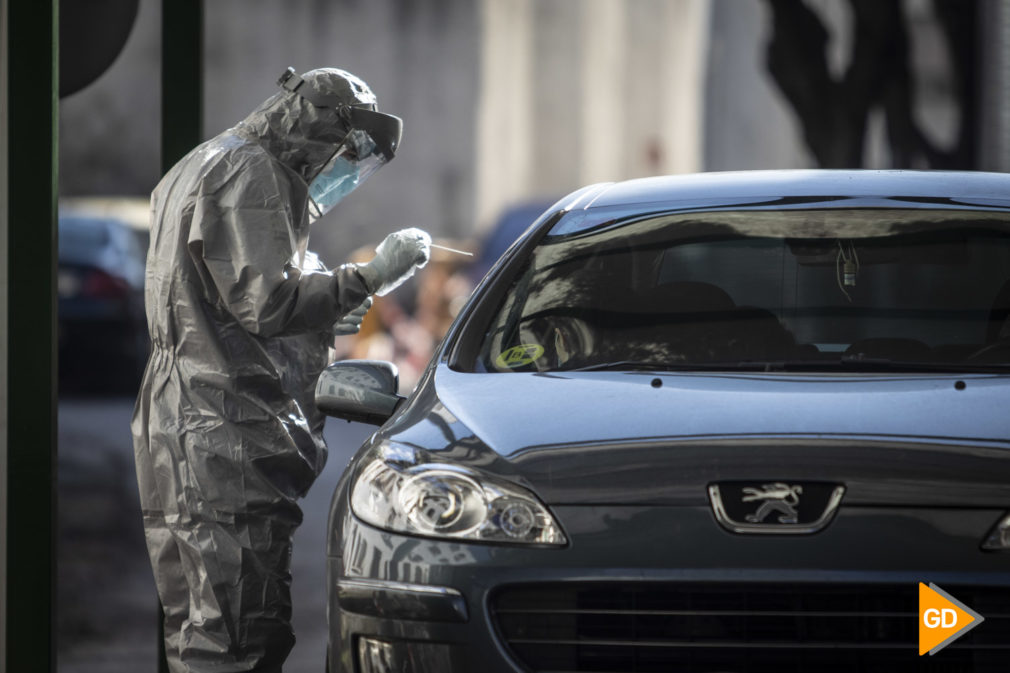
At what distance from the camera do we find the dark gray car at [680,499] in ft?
9.37

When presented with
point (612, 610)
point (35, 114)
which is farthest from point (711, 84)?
point (612, 610)

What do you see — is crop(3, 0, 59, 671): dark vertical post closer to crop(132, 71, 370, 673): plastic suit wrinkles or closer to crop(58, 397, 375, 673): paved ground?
crop(132, 71, 370, 673): plastic suit wrinkles

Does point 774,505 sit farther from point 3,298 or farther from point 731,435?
point 3,298

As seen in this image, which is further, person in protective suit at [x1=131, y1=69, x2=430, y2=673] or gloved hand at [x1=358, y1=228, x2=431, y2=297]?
gloved hand at [x1=358, y1=228, x2=431, y2=297]

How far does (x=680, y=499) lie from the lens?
2.93m

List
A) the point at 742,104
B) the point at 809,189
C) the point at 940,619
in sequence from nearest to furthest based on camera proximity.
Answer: the point at 940,619
the point at 809,189
the point at 742,104

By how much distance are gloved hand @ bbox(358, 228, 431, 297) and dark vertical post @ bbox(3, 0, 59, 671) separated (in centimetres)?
92

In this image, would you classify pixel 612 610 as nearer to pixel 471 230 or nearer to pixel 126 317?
pixel 126 317

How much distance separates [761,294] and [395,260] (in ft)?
3.61

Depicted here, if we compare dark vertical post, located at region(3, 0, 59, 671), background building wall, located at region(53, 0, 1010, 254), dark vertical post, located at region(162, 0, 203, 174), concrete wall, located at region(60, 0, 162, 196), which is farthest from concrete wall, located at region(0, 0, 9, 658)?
concrete wall, located at region(60, 0, 162, 196)

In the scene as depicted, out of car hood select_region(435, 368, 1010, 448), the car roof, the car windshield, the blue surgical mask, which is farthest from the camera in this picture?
the blue surgical mask

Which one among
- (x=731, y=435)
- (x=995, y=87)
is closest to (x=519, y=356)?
(x=731, y=435)

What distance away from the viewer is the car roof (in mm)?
4066

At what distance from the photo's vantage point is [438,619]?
2969 mm
